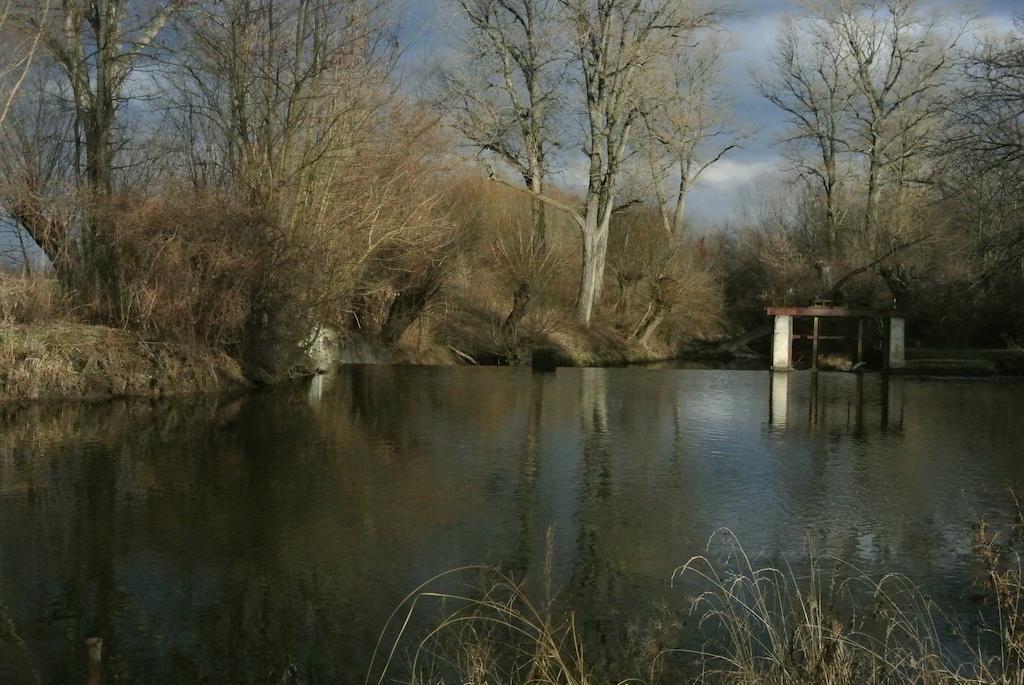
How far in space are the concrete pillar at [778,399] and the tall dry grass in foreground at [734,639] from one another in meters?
9.19

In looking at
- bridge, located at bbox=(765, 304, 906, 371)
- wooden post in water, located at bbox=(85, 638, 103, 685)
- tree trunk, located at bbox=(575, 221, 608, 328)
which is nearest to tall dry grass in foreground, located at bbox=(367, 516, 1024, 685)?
wooden post in water, located at bbox=(85, 638, 103, 685)

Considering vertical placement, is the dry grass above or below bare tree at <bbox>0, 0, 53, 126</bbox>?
below

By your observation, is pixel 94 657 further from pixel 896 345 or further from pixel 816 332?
pixel 816 332

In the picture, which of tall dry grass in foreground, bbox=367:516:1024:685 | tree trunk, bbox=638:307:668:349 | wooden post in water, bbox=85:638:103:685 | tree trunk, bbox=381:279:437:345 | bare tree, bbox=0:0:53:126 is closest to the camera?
wooden post in water, bbox=85:638:103:685

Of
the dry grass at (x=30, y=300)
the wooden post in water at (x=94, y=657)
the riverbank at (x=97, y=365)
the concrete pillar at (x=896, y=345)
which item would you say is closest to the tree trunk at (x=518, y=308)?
the concrete pillar at (x=896, y=345)

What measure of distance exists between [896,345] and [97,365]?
20908 mm

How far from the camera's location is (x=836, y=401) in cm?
1983

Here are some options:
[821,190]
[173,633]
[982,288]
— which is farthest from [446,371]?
[821,190]

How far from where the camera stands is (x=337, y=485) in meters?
10.3

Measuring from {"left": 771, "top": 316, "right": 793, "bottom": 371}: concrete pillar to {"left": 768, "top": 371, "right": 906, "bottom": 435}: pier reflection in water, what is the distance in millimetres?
1031

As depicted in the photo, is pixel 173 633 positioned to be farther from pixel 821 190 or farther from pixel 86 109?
pixel 821 190

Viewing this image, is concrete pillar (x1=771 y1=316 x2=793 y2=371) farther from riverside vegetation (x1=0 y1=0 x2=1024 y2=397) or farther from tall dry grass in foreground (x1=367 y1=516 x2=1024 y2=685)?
tall dry grass in foreground (x1=367 y1=516 x2=1024 y2=685)

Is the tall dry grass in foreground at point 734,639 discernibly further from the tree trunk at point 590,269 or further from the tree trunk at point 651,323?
Answer: the tree trunk at point 651,323

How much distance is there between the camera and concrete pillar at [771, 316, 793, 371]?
2884cm
